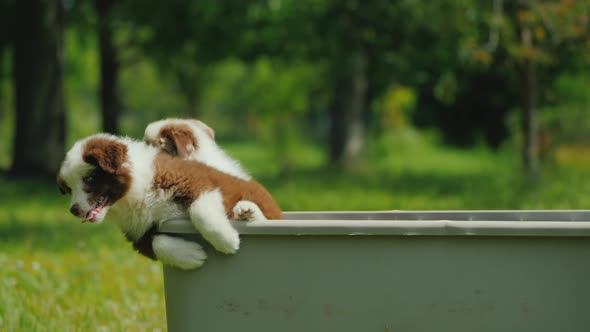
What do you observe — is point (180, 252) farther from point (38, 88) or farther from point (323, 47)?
point (323, 47)

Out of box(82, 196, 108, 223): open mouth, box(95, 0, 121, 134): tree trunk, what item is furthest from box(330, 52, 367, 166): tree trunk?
box(82, 196, 108, 223): open mouth

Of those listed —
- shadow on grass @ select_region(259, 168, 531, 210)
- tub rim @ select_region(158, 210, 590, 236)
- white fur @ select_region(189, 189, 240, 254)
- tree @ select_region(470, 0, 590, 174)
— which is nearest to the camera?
tub rim @ select_region(158, 210, 590, 236)

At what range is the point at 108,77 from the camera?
13.6 metres

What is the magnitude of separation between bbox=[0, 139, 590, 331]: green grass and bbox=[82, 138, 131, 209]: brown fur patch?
3.68 ft

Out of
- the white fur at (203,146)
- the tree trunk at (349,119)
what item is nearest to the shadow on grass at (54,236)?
the white fur at (203,146)

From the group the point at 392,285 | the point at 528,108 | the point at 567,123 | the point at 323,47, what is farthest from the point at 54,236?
the point at 567,123

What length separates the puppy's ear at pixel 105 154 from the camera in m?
2.48

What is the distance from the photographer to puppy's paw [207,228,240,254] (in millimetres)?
2379

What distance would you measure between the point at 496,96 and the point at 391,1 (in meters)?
11.4

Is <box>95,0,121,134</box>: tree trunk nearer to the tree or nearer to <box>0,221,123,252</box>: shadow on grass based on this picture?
<box>0,221,123,252</box>: shadow on grass

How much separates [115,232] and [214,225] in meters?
4.36

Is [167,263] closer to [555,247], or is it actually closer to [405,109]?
[555,247]

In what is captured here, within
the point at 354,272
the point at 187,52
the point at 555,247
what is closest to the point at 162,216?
the point at 354,272

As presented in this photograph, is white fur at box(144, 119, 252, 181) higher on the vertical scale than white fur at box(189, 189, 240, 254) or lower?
higher
